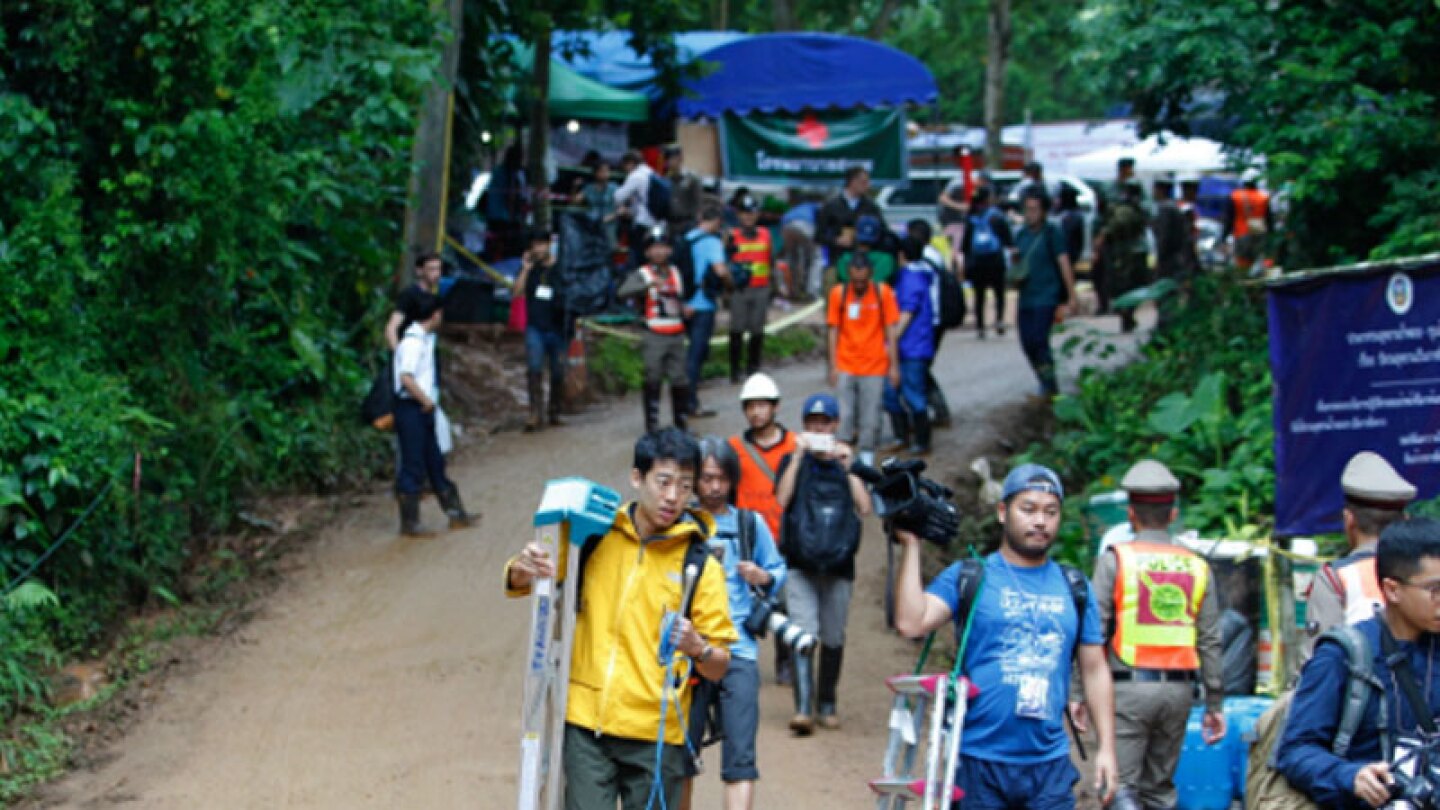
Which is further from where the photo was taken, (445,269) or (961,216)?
(961,216)

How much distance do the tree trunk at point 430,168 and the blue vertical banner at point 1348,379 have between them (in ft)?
26.1

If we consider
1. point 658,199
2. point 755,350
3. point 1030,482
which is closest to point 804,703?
point 1030,482

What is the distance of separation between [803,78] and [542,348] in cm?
Result: 899

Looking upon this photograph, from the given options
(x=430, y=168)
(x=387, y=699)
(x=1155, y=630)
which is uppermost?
(x=430, y=168)

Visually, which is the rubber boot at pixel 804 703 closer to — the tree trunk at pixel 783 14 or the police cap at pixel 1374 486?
the police cap at pixel 1374 486

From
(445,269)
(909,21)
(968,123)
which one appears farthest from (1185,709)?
(968,123)

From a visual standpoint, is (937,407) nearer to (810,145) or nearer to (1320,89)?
(1320,89)

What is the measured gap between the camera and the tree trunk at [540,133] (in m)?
19.3

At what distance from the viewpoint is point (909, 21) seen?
52656mm

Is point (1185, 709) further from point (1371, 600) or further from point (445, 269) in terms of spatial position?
point (445, 269)

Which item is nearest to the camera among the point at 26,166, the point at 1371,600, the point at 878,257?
the point at 1371,600

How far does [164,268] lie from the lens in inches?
442

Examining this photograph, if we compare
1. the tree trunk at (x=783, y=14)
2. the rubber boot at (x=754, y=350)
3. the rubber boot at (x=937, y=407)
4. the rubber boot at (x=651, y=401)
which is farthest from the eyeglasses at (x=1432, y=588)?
the tree trunk at (x=783, y=14)

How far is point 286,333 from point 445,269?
4494mm
